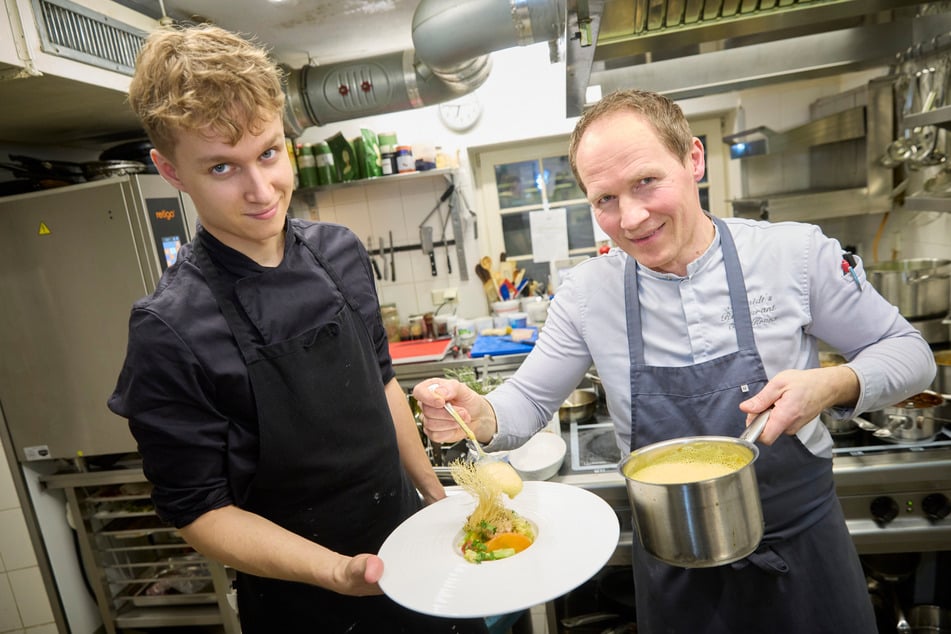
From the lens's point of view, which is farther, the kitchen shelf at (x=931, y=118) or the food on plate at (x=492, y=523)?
the kitchen shelf at (x=931, y=118)

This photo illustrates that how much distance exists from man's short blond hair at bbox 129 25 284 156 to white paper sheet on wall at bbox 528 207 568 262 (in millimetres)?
2973

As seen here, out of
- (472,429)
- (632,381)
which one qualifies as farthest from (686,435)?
(472,429)

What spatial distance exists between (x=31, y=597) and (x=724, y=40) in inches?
132

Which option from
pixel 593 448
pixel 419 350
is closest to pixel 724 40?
pixel 593 448

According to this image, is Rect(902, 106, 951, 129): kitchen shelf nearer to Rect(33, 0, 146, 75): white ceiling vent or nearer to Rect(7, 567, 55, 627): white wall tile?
Rect(33, 0, 146, 75): white ceiling vent

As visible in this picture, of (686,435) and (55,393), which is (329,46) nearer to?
(55,393)

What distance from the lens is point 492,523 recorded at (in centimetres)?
107

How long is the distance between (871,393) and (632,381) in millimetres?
423

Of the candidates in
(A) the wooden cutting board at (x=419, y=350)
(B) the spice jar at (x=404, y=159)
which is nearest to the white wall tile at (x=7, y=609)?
→ (A) the wooden cutting board at (x=419, y=350)

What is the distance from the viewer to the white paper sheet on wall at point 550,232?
12.6ft

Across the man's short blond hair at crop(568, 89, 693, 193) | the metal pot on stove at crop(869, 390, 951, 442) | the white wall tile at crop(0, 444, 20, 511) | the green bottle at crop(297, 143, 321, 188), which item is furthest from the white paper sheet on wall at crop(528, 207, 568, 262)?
the white wall tile at crop(0, 444, 20, 511)

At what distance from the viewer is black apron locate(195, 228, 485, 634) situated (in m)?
1.08

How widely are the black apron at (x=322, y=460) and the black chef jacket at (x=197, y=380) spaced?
3 cm

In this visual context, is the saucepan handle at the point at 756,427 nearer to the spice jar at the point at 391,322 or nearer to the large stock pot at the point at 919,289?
the large stock pot at the point at 919,289
